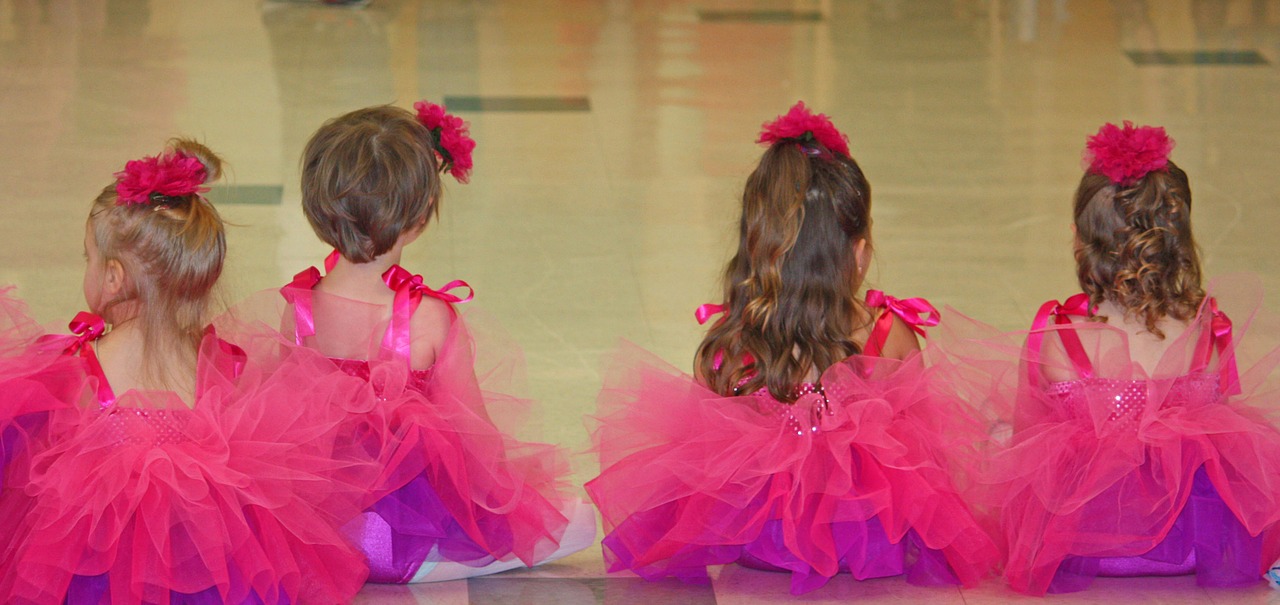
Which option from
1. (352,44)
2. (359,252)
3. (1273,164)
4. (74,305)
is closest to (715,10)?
(352,44)

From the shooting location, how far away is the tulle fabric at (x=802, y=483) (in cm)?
228

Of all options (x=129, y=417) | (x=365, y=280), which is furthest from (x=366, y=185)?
(x=129, y=417)

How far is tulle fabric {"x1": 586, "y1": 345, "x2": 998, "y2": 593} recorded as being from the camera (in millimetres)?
2283

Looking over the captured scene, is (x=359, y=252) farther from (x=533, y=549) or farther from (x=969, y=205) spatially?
(x=969, y=205)

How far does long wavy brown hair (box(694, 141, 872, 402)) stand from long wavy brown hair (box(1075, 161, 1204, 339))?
1.31ft

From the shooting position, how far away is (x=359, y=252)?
2424 millimetres

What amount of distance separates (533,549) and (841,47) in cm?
499

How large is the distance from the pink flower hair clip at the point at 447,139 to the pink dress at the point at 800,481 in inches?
19.6

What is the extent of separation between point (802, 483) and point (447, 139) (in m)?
0.84

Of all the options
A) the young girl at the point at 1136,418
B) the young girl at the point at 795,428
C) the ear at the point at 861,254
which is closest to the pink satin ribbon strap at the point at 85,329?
the young girl at the point at 795,428

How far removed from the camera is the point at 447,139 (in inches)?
99.7

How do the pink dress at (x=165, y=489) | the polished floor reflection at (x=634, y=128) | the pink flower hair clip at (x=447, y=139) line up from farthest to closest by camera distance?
1. the polished floor reflection at (x=634, y=128)
2. the pink flower hair clip at (x=447, y=139)
3. the pink dress at (x=165, y=489)

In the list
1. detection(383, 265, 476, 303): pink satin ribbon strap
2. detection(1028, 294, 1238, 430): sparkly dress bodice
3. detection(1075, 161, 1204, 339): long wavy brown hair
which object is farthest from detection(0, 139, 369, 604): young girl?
detection(1075, 161, 1204, 339): long wavy brown hair

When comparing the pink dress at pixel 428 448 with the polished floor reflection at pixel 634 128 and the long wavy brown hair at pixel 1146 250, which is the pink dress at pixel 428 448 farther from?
the long wavy brown hair at pixel 1146 250
